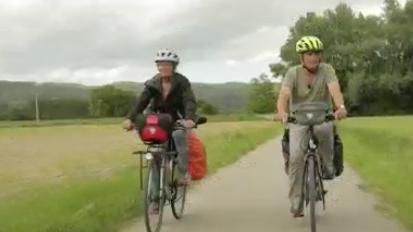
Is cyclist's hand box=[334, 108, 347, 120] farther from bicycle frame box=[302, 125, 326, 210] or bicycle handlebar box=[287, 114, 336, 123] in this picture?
bicycle frame box=[302, 125, 326, 210]

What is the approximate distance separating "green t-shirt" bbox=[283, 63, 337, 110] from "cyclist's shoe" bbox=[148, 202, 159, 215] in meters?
1.84

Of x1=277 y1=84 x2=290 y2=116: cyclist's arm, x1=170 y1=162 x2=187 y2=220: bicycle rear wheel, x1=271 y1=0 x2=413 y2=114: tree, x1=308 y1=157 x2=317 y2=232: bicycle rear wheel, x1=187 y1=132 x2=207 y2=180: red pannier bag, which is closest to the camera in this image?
x1=308 y1=157 x2=317 y2=232: bicycle rear wheel

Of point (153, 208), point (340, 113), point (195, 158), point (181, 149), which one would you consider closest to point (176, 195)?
point (195, 158)

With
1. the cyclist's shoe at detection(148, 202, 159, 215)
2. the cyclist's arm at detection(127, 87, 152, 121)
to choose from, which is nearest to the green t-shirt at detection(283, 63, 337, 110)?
the cyclist's arm at detection(127, 87, 152, 121)

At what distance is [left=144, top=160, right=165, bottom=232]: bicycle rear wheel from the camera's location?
306 inches

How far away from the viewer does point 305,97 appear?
8234 mm

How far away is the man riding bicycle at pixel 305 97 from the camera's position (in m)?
8.02

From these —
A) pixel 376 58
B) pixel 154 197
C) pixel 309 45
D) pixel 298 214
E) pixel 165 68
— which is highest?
pixel 376 58

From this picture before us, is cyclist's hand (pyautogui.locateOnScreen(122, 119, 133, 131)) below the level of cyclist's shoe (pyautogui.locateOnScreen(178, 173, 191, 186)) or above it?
above

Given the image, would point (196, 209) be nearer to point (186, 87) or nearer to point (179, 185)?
point (179, 185)

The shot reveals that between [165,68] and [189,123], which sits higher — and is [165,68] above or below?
above

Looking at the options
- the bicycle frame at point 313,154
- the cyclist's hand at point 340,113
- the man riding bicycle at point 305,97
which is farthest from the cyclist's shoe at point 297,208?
the cyclist's hand at point 340,113

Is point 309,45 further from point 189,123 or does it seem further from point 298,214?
point 298,214

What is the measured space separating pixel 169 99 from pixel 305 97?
5.07 feet
